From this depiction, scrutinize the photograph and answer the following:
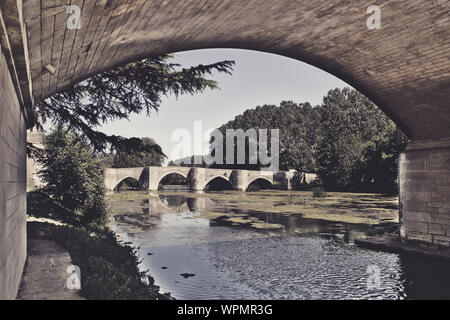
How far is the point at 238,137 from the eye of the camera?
6131cm

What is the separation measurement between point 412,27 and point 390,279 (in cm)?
581

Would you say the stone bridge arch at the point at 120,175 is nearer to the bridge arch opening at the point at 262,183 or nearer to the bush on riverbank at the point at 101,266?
the bridge arch opening at the point at 262,183

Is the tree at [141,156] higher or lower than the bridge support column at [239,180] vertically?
higher

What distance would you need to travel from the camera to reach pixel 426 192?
10273mm

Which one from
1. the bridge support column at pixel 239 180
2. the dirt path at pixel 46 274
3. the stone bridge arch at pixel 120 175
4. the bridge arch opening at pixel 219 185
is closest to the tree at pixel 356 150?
the bridge support column at pixel 239 180

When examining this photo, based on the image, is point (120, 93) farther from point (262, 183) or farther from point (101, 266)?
point (262, 183)

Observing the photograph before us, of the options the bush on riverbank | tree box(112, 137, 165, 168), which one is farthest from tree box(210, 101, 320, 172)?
the bush on riverbank

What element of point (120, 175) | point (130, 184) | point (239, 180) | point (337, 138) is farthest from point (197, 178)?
point (337, 138)

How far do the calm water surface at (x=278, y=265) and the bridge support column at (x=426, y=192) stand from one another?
2.86ft

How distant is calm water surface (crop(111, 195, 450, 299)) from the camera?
7.50m

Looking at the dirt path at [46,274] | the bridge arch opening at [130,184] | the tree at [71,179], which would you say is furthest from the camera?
the bridge arch opening at [130,184]

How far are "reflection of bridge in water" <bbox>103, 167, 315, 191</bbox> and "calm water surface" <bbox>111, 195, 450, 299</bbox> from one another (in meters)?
29.2

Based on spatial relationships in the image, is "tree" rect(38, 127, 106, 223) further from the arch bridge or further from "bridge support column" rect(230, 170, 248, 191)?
"bridge support column" rect(230, 170, 248, 191)

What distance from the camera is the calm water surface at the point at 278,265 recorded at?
7.50 metres
